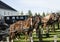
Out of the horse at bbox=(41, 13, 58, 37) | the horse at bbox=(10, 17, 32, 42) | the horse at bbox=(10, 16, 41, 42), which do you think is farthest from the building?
the horse at bbox=(10, 17, 32, 42)

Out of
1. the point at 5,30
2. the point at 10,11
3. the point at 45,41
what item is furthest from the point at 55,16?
the point at 10,11

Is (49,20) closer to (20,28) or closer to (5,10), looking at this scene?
(20,28)

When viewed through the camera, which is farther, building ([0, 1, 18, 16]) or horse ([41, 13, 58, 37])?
building ([0, 1, 18, 16])

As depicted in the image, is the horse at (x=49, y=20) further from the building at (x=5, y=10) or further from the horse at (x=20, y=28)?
the building at (x=5, y=10)

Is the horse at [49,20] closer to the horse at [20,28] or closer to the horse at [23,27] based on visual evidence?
the horse at [23,27]

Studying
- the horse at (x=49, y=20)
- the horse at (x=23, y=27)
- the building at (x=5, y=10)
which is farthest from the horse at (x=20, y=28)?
the building at (x=5, y=10)

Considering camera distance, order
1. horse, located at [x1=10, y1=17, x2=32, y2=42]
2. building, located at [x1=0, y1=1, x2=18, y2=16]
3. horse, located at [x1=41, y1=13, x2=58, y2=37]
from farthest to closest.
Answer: building, located at [x1=0, y1=1, x2=18, y2=16], horse, located at [x1=41, y1=13, x2=58, y2=37], horse, located at [x1=10, y1=17, x2=32, y2=42]

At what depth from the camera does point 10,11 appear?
229 ft

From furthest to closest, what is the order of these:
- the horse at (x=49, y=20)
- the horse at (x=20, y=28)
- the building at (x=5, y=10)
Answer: the building at (x=5, y=10)
the horse at (x=49, y=20)
the horse at (x=20, y=28)

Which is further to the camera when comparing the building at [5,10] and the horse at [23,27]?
the building at [5,10]

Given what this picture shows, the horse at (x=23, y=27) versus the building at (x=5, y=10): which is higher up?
the building at (x=5, y=10)

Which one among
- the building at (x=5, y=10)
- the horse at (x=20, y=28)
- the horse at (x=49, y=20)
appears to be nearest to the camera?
the horse at (x=20, y=28)

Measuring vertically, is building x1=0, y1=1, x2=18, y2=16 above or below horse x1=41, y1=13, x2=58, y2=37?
above

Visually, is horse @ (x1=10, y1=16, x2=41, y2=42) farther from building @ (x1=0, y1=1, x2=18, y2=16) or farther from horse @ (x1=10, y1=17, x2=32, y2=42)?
building @ (x1=0, y1=1, x2=18, y2=16)
